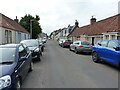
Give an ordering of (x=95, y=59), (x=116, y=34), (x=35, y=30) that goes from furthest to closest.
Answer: (x=35, y=30) → (x=116, y=34) → (x=95, y=59)

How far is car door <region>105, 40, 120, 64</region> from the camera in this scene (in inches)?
229

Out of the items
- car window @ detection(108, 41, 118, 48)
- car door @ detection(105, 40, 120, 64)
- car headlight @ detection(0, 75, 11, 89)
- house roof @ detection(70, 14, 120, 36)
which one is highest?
house roof @ detection(70, 14, 120, 36)

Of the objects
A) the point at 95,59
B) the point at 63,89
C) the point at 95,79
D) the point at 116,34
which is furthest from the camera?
the point at 116,34

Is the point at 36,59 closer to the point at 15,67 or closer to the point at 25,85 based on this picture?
the point at 25,85

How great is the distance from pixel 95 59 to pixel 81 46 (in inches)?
159

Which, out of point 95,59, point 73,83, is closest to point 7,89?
point 73,83

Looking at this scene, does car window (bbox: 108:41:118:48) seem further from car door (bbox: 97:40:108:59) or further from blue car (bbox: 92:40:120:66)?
car door (bbox: 97:40:108:59)

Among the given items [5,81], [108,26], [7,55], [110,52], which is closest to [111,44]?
[110,52]

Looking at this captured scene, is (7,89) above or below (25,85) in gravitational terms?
above

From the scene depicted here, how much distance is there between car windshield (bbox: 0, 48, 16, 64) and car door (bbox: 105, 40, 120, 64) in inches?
194

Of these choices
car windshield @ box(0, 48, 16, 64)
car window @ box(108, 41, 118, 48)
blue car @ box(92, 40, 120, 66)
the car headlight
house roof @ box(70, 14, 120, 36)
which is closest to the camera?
the car headlight

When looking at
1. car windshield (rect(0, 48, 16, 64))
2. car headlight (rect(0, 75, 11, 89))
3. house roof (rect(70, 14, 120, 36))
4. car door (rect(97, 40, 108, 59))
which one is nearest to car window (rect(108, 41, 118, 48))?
car door (rect(97, 40, 108, 59))

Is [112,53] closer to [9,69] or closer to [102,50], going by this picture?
[102,50]

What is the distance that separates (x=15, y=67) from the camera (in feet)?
10.9
